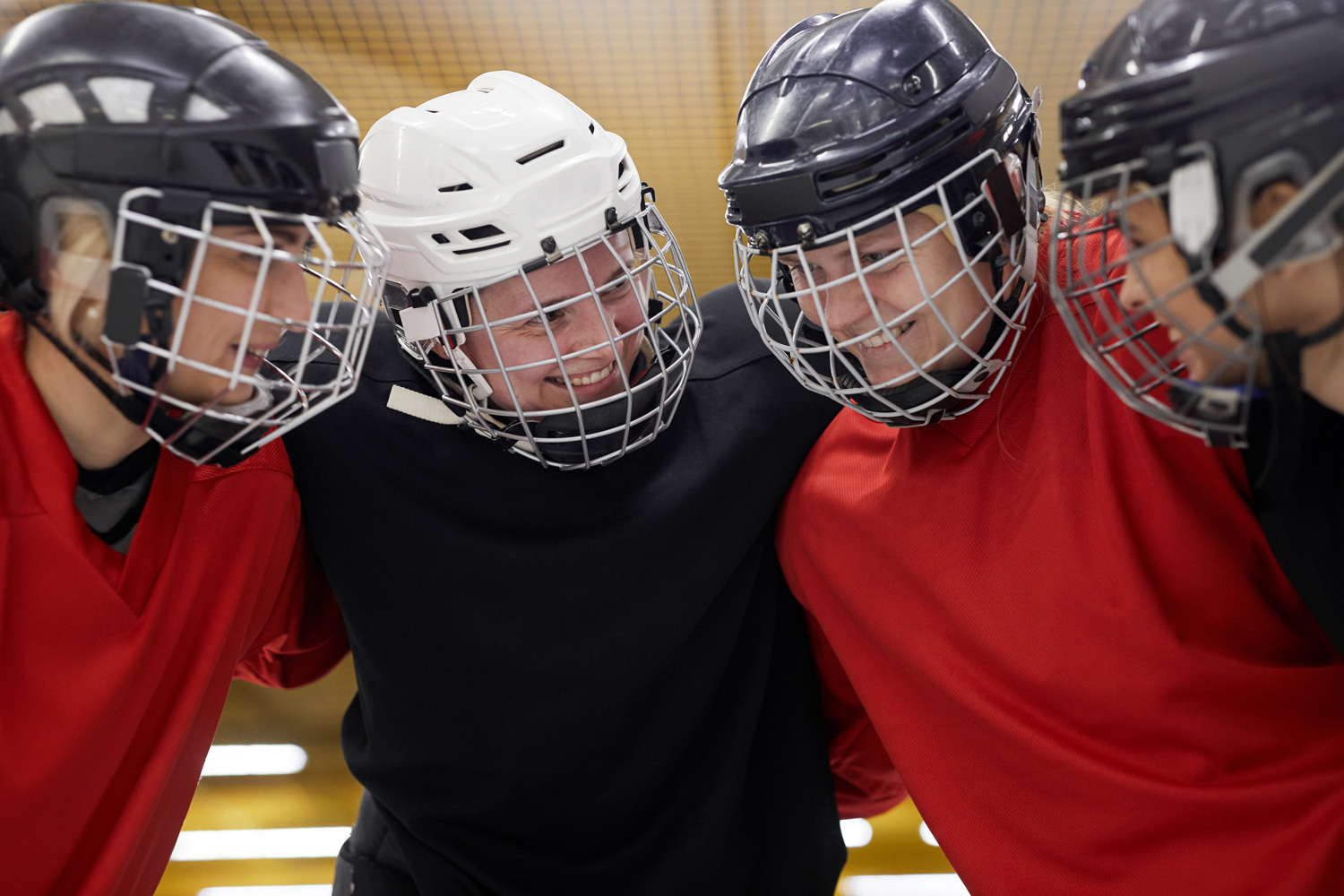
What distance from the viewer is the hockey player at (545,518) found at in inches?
59.0

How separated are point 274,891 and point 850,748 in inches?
68.9

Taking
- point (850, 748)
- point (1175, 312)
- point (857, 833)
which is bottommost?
point (857, 833)

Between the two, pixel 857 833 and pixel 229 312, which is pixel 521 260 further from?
pixel 857 833

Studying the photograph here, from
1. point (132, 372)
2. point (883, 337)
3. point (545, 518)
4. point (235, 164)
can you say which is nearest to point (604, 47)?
point (545, 518)

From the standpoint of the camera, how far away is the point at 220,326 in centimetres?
116

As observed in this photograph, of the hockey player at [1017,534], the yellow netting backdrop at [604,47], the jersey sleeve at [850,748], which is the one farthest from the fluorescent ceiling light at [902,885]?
the yellow netting backdrop at [604,47]

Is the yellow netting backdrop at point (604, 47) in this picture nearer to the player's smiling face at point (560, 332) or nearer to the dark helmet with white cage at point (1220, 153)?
the player's smiling face at point (560, 332)

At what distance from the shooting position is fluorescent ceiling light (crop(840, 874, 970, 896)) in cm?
259

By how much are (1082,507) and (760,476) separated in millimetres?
506

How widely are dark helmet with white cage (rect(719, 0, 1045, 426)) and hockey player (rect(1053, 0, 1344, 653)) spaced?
0.70 feet

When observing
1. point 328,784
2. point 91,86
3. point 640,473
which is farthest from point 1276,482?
point 328,784

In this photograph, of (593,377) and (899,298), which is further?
(593,377)

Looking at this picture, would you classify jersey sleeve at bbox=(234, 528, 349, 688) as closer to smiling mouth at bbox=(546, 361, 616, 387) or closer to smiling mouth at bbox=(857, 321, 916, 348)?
smiling mouth at bbox=(546, 361, 616, 387)

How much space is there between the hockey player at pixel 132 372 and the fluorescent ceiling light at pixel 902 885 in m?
1.78
